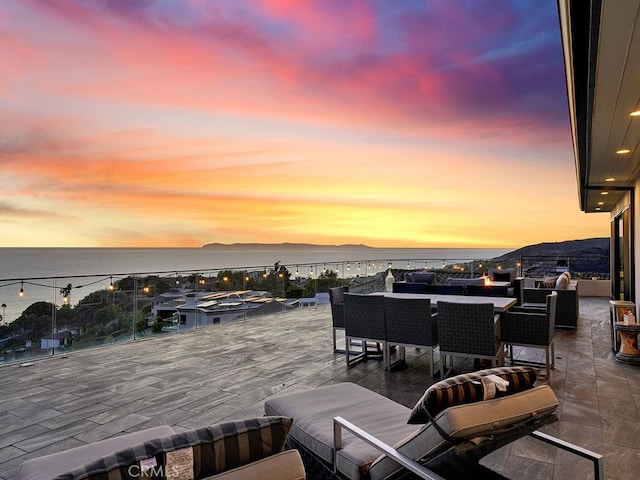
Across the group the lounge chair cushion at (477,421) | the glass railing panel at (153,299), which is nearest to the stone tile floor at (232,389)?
the glass railing panel at (153,299)

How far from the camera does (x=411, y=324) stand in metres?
4.36

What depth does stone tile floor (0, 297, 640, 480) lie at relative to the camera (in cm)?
282

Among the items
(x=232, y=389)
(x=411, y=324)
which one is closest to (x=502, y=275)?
(x=411, y=324)

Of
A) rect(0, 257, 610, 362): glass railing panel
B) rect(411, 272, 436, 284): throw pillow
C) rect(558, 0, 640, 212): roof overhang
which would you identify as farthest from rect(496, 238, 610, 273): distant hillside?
rect(558, 0, 640, 212): roof overhang

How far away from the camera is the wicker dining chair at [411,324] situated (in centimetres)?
429

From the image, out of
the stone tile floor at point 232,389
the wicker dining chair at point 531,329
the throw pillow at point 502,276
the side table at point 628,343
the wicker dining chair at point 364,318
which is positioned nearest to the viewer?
the stone tile floor at point 232,389

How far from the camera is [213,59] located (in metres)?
6.79

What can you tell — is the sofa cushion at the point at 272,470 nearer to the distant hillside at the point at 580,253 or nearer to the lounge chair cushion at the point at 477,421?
the lounge chair cushion at the point at 477,421

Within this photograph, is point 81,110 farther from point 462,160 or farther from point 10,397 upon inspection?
point 462,160

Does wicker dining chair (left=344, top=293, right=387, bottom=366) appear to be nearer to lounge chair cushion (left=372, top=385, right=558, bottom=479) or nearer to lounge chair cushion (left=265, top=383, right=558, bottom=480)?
lounge chair cushion (left=265, top=383, right=558, bottom=480)

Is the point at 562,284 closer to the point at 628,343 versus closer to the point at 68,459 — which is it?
the point at 628,343

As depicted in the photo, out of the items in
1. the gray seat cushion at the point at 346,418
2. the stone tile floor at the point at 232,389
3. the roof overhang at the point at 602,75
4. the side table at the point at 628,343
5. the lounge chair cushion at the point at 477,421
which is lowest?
the stone tile floor at the point at 232,389

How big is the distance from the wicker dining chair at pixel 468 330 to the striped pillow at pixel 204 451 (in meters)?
3.26

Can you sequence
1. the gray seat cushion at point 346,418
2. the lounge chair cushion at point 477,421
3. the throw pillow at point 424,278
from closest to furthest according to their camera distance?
the lounge chair cushion at point 477,421 → the gray seat cushion at point 346,418 → the throw pillow at point 424,278
